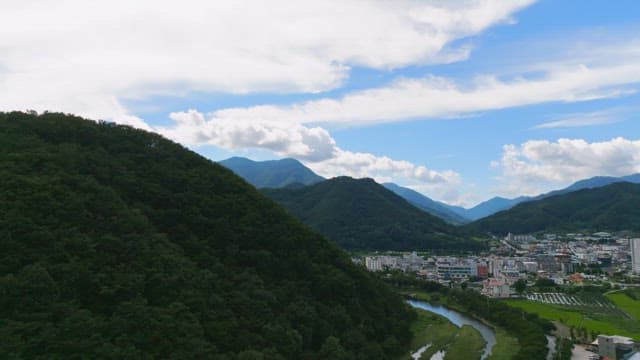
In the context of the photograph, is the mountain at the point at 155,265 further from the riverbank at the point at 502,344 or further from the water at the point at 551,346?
the water at the point at 551,346

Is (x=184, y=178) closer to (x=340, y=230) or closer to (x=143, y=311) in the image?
(x=143, y=311)

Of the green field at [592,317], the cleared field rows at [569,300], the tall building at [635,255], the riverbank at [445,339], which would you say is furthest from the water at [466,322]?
the tall building at [635,255]

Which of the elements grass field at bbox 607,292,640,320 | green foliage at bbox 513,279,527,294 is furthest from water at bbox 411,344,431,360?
green foliage at bbox 513,279,527,294

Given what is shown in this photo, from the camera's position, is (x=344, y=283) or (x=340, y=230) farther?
(x=340, y=230)

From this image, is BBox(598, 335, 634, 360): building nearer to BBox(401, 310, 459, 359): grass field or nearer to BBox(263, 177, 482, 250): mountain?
BBox(401, 310, 459, 359): grass field

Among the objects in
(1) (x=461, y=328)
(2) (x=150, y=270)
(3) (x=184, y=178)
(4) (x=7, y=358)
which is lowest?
(1) (x=461, y=328)

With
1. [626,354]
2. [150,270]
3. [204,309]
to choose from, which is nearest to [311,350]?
[204,309]
